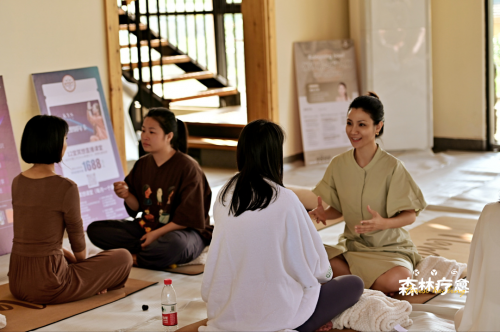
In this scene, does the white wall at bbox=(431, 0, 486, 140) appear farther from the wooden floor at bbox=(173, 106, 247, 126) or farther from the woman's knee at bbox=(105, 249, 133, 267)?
the woman's knee at bbox=(105, 249, 133, 267)

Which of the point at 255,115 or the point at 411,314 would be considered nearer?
the point at 411,314

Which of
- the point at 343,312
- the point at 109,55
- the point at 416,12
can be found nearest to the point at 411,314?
the point at 343,312

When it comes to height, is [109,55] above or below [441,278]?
above

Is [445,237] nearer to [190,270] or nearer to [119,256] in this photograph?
[190,270]

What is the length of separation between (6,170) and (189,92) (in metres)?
3.54

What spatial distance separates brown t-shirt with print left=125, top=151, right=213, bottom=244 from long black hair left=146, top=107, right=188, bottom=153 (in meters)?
0.06

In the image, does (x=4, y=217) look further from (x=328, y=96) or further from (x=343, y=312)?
(x=328, y=96)

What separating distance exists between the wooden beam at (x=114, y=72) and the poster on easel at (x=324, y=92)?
2266mm

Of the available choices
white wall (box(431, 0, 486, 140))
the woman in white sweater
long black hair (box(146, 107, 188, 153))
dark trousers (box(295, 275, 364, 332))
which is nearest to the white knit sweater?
the woman in white sweater

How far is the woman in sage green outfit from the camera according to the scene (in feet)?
9.03

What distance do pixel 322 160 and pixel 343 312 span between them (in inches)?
163

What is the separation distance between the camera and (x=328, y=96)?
6.52 m

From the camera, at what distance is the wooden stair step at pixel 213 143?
6348 mm

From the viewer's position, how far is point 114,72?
14.9ft
